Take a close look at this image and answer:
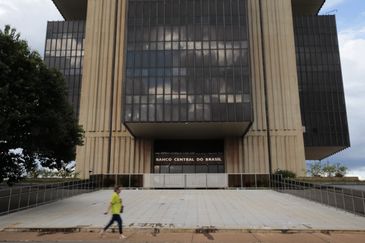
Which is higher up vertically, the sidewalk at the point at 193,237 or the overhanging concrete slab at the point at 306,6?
the overhanging concrete slab at the point at 306,6

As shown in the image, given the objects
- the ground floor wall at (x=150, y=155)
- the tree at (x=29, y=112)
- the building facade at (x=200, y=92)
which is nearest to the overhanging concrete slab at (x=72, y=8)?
the building facade at (x=200, y=92)

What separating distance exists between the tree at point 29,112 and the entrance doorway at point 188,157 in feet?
87.9

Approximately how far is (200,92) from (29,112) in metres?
26.0

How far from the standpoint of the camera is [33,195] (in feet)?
64.7

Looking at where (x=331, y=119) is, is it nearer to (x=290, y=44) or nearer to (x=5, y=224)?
(x=290, y=44)

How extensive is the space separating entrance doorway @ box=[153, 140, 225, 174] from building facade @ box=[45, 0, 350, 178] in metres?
0.15

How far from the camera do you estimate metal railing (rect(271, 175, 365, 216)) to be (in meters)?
16.8

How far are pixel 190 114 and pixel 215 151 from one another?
32.8 feet

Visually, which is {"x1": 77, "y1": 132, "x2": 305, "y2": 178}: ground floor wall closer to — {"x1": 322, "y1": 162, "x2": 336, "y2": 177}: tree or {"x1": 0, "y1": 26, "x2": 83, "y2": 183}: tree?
{"x1": 322, "y1": 162, "x2": 336, "y2": 177}: tree

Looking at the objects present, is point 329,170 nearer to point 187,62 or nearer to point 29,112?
point 187,62

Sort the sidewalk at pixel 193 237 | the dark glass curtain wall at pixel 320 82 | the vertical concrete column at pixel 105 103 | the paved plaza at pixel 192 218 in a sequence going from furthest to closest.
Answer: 1. the dark glass curtain wall at pixel 320 82
2. the vertical concrete column at pixel 105 103
3. the paved plaza at pixel 192 218
4. the sidewalk at pixel 193 237

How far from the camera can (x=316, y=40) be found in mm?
59031

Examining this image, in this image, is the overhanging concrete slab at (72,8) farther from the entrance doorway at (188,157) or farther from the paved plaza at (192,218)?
the paved plaza at (192,218)

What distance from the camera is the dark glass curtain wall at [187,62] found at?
136 feet
